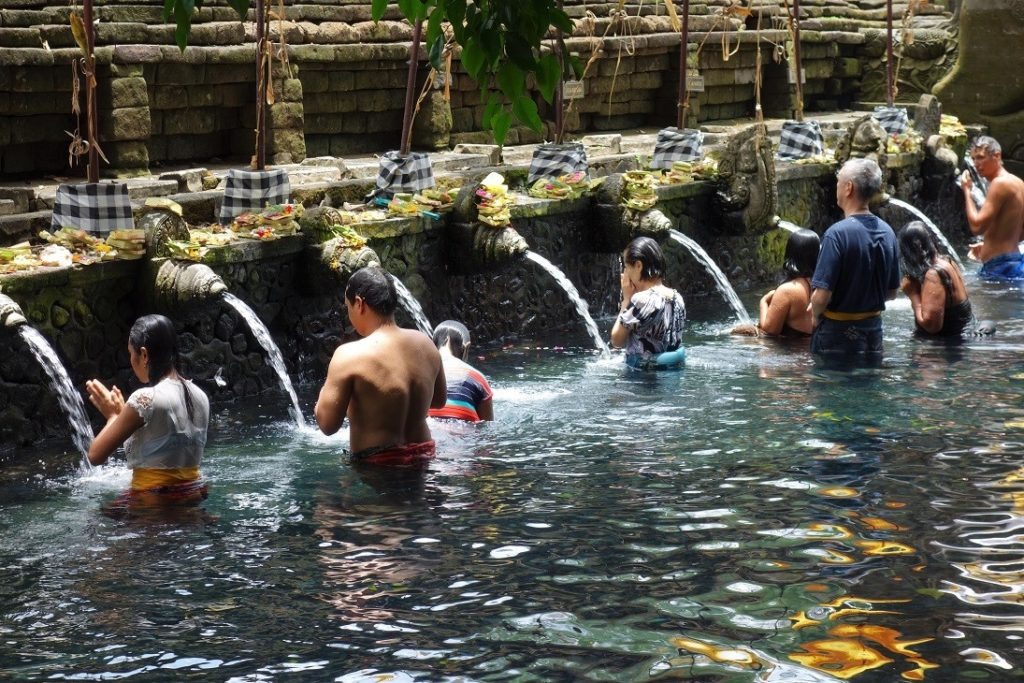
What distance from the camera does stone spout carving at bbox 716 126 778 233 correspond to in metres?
14.1

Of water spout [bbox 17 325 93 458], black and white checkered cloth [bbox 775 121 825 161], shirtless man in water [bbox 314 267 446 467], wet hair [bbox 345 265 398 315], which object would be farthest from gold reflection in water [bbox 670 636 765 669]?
black and white checkered cloth [bbox 775 121 825 161]

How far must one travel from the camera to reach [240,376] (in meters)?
9.70

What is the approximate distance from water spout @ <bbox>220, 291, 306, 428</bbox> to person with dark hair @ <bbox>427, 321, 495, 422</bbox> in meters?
1.26

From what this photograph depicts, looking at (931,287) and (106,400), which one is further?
(931,287)

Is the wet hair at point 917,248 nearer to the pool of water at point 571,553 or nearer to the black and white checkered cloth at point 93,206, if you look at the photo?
the pool of water at point 571,553

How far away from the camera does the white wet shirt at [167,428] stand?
6609 mm

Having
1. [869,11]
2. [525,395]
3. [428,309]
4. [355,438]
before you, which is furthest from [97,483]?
[869,11]

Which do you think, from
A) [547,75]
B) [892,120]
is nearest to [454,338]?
[547,75]

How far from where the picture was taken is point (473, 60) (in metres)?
4.74

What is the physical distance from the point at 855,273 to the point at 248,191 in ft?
13.5

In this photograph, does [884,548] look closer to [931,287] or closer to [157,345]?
[157,345]

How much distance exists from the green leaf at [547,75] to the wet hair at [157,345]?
2669 millimetres

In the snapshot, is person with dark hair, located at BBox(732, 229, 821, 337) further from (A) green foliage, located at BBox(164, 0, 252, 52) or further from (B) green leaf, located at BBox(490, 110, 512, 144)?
(A) green foliage, located at BBox(164, 0, 252, 52)

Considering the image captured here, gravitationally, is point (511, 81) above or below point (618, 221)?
above
